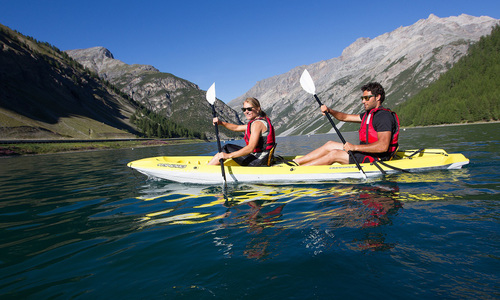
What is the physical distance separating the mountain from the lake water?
9739cm

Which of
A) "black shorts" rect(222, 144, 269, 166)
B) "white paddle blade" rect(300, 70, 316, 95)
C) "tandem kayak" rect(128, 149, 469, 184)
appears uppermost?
"white paddle blade" rect(300, 70, 316, 95)

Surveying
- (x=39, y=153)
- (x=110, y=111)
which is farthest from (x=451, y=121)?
(x=110, y=111)

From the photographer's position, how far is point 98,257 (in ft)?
14.5

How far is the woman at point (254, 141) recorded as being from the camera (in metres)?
9.13

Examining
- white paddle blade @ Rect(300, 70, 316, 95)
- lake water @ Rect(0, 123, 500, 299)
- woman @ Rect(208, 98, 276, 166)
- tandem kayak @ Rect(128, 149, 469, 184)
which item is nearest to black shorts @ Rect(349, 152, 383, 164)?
tandem kayak @ Rect(128, 149, 469, 184)

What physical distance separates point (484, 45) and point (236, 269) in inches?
7597

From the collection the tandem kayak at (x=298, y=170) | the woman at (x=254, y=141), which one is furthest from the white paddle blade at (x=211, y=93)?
the tandem kayak at (x=298, y=170)

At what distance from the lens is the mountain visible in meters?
92.2

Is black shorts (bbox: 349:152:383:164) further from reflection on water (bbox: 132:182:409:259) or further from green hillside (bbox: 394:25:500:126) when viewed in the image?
green hillside (bbox: 394:25:500:126)

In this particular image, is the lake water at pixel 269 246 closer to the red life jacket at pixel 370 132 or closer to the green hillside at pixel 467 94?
the red life jacket at pixel 370 132

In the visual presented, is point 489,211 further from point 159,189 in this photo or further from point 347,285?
point 159,189

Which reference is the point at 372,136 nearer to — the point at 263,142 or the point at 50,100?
the point at 263,142

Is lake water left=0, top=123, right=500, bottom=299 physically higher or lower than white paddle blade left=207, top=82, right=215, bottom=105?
lower

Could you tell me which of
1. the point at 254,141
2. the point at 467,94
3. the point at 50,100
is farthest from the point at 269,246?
the point at 50,100
